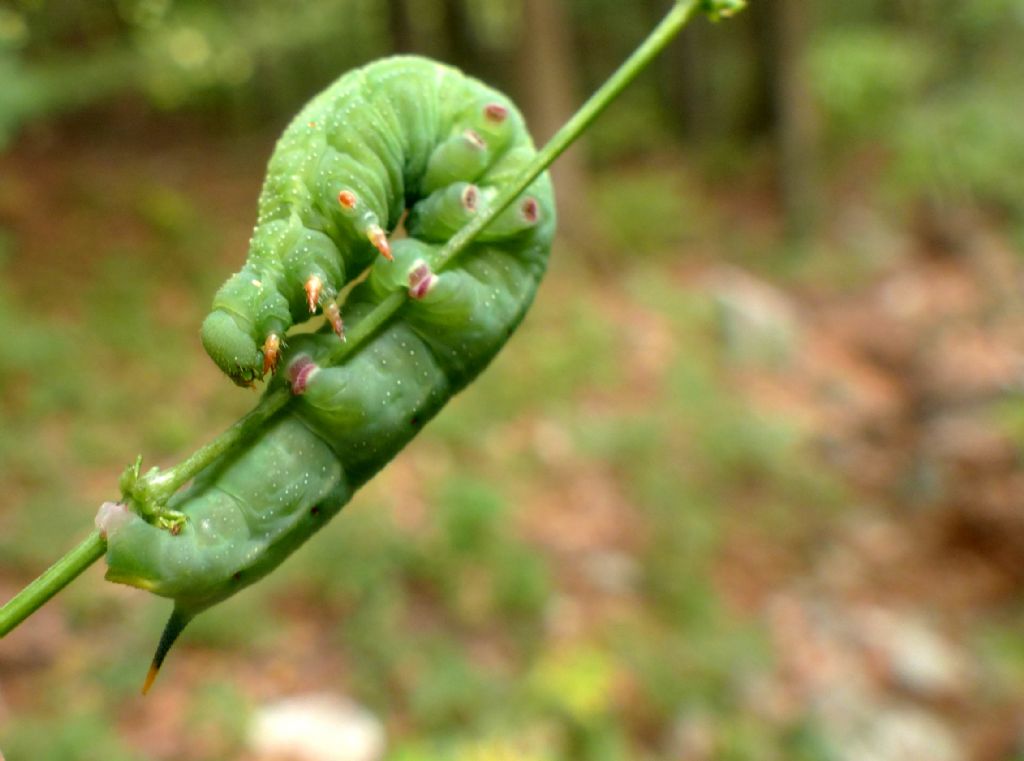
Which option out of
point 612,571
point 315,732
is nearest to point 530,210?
point 315,732

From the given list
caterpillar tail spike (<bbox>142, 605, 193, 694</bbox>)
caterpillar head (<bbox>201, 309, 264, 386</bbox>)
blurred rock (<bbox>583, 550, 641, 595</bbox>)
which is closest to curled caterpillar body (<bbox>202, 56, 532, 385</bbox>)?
caterpillar head (<bbox>201, 309, 264, 386</bbox>)

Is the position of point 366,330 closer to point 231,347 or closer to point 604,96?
point 231,347

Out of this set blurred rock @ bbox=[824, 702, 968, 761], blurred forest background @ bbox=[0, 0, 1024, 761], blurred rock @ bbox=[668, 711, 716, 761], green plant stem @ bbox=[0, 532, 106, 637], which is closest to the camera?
green plant stem @ bbox=[0, 532, 106, 637]

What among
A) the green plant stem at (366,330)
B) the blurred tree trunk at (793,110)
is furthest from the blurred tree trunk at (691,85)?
the green plant stem at (366,330)

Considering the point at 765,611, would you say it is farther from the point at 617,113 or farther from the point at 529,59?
the point at 617,113

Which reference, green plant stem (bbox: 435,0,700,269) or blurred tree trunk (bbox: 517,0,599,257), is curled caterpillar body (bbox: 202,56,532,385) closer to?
green plant stem (bbox: 435,0,700,269)
